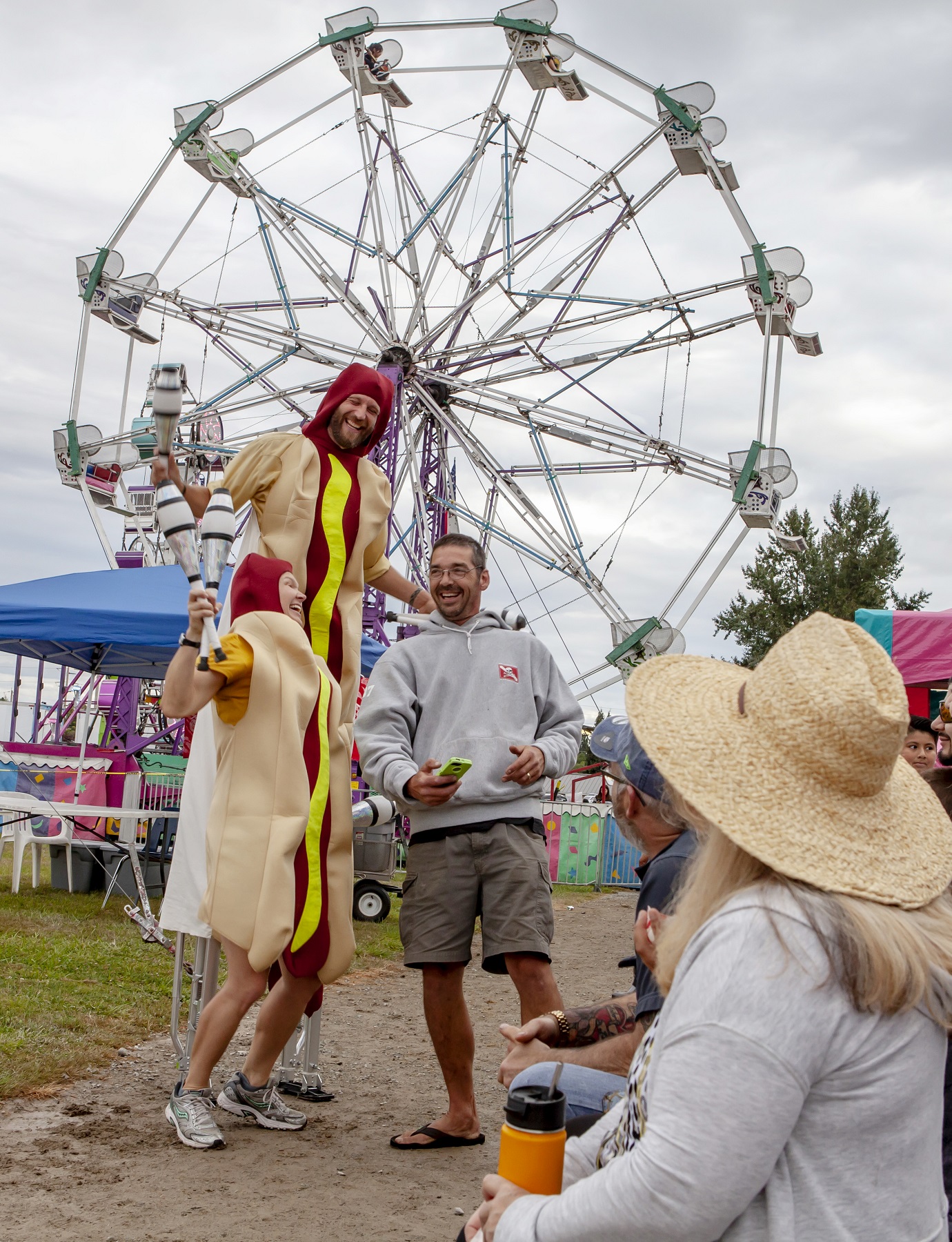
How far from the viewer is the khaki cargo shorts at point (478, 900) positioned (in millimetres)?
3174

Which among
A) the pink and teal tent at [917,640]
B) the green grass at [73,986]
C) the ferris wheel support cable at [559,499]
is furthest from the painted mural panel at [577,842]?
the pink and teal tent at [917,640]

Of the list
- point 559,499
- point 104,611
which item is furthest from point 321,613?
point 559,499

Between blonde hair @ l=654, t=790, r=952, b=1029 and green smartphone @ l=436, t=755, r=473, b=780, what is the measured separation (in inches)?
72.0

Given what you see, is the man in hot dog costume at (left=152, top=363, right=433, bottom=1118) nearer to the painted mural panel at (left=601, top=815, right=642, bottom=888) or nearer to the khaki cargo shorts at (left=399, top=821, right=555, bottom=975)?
the khaki cargo shorts at (left=399, top=821, right=555, bottom=975)

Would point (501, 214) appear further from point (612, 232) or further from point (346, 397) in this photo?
point (346, 397)

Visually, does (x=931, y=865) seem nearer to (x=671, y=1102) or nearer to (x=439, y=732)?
(x=671, y=1102)

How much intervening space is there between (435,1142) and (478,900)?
660 mm

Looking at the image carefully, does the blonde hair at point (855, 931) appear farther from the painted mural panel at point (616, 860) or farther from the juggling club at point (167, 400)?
the painted mural panel at point (616, 860)

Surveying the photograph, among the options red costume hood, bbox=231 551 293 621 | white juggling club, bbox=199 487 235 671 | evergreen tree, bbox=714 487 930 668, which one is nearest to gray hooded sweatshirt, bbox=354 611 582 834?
red costume hood, bbox=231 551 293 621

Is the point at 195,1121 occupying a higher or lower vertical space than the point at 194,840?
lower

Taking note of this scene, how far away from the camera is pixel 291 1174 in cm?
280

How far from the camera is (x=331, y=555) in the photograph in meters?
3.38

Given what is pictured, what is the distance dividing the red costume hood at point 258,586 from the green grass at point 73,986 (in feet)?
5.13

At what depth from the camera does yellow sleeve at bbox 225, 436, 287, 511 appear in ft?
10.9
